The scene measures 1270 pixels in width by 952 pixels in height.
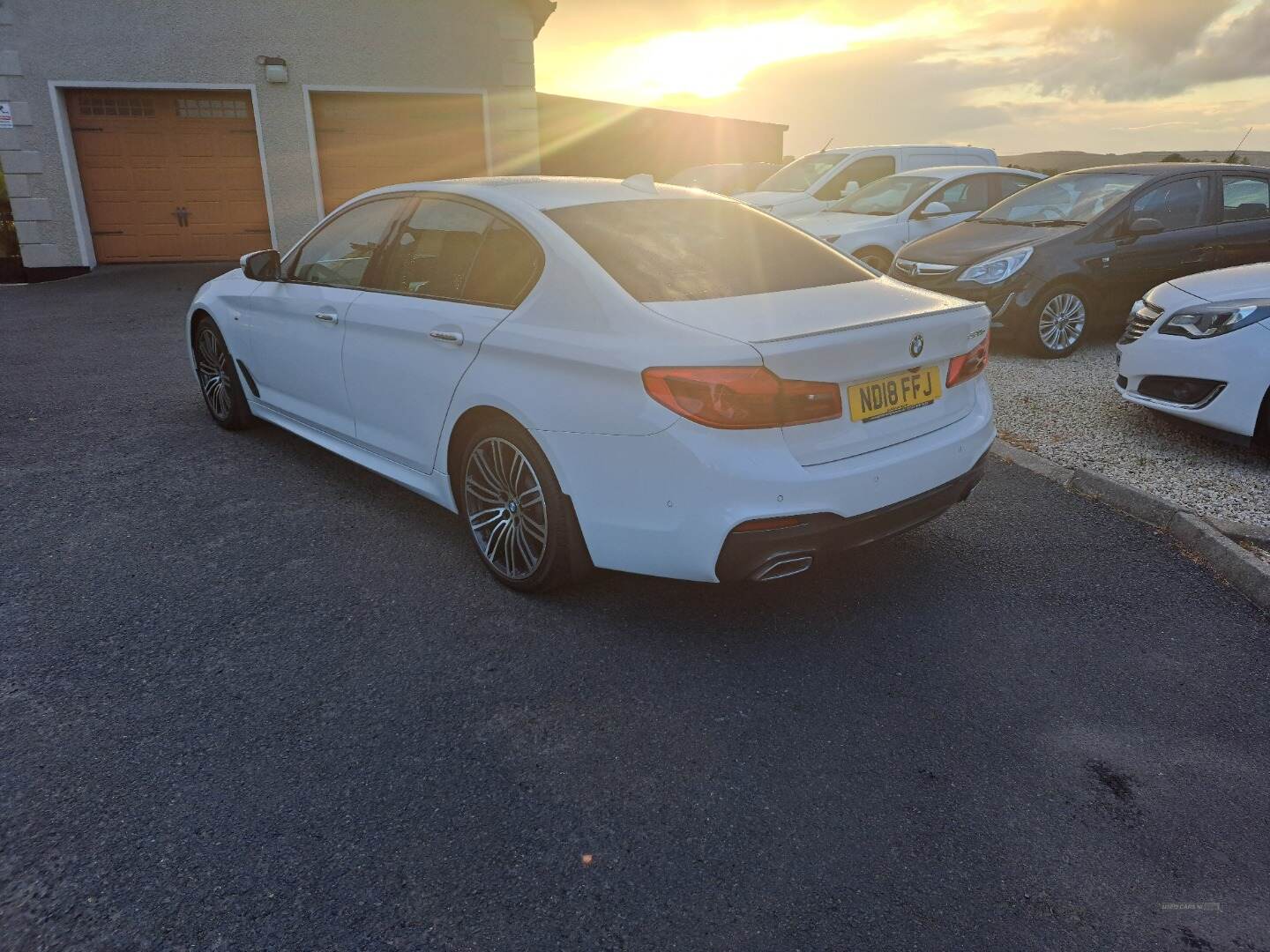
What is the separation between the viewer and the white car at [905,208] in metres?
9.98

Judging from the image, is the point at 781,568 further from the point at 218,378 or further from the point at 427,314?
the point at 218,378

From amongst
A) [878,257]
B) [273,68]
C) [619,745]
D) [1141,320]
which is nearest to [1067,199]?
[878,257]

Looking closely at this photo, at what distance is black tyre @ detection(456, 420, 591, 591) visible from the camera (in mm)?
3209

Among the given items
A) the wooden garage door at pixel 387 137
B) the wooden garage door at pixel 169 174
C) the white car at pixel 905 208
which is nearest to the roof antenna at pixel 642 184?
the white car at pixel 905 208

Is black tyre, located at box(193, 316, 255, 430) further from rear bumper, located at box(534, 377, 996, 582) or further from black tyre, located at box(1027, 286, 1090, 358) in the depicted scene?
black tyre, located at box(1027, 286, 1090, 358)

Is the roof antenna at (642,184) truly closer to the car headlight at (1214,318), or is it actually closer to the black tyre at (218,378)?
the black tyre at (218,378)

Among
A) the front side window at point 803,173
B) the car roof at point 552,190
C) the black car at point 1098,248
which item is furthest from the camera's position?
the front side window at point 803,173

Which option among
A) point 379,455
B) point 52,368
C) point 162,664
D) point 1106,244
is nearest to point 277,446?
point 379,455

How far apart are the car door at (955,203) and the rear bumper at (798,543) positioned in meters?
7.94

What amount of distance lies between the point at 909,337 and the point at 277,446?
3.99 metres

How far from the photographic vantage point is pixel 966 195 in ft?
34.3

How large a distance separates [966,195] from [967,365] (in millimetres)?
8156

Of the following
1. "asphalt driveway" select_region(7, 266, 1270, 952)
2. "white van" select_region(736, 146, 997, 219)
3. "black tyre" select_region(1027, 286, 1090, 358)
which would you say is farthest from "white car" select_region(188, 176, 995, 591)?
"white van" select_region(736, 146, 997, 219)

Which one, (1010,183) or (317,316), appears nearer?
(317,316)
